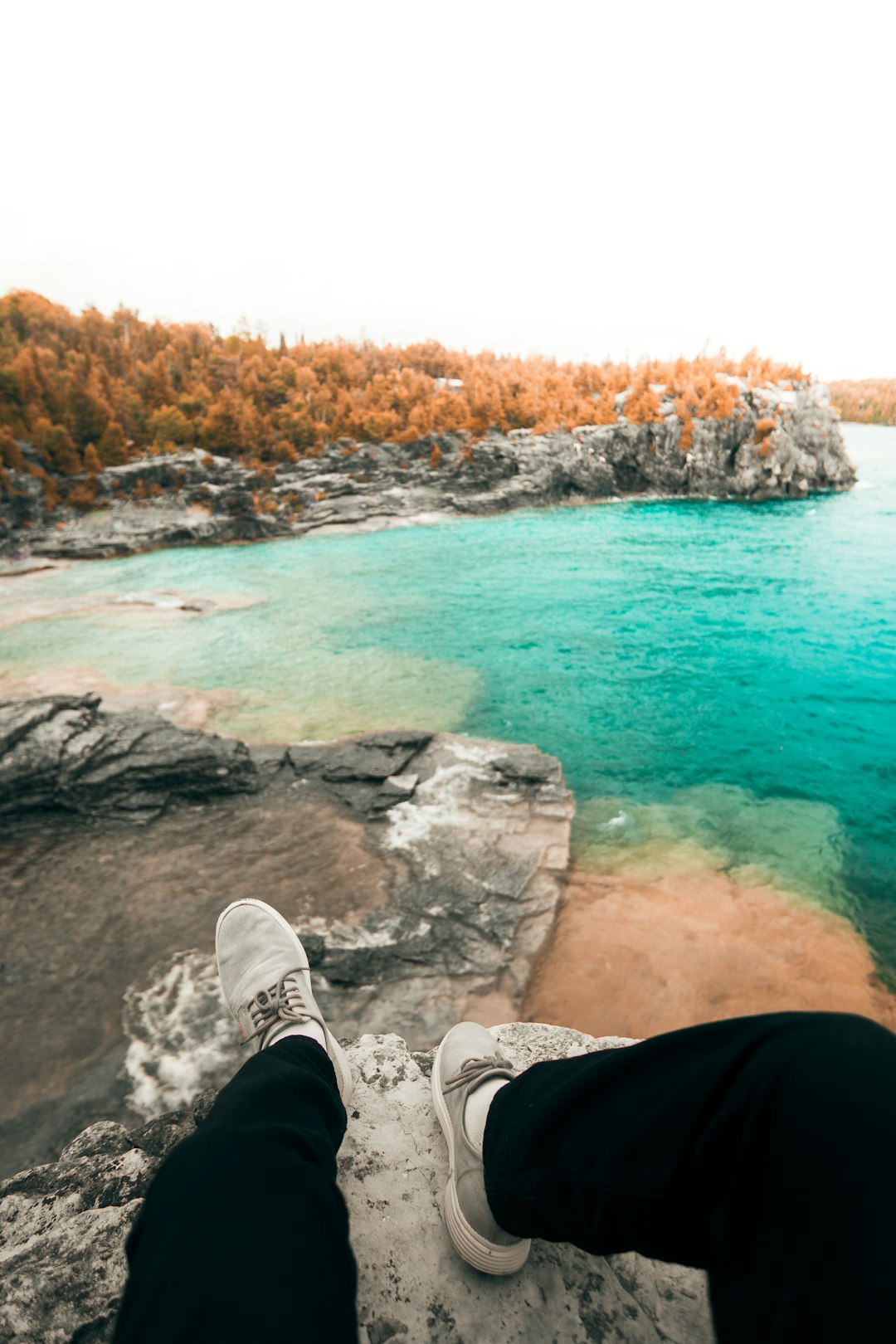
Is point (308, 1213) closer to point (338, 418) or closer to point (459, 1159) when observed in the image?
point (459, 1159)

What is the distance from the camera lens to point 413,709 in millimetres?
7715

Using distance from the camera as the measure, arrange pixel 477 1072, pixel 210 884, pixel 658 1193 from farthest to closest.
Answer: pixel 210 884, pixel 477 1072, pixel 658 1193

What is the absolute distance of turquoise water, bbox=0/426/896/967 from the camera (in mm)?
5531

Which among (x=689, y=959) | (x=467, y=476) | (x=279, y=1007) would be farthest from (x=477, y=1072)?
(x=467, y=476)

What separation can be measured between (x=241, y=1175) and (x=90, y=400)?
3042cm

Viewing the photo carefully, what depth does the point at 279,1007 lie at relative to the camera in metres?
2.23

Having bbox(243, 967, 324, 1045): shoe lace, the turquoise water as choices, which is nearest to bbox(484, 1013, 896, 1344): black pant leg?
bbox(243, 967, 324, 1045): shoe lace

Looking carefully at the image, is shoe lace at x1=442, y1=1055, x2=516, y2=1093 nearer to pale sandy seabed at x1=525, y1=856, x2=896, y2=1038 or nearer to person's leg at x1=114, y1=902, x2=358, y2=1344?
person's leg at x1=114, y1=902, x2=358, y2=1344

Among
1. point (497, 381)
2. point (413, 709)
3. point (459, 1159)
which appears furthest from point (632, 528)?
point (459, 1159)

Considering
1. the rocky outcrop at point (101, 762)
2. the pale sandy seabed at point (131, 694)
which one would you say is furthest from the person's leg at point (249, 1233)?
the pale sandy seabed at point (131, 694)

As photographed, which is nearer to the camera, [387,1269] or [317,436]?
[387,1269]

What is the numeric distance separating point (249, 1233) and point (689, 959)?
3.58 metres

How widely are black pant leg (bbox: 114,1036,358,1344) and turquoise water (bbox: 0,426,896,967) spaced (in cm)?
415

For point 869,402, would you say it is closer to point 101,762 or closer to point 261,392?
point 261,392
